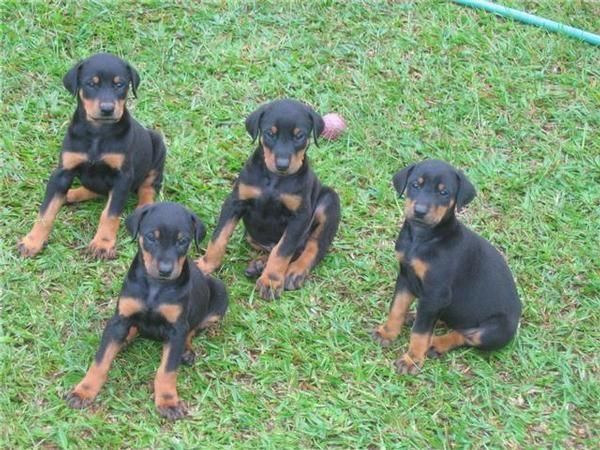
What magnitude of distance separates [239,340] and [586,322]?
2.42 m

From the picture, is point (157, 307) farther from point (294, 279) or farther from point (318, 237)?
point (318, 237)

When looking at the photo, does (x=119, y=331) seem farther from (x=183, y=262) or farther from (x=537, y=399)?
(x=537, y=399)

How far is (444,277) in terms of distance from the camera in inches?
246

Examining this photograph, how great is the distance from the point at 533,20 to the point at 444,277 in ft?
15.0

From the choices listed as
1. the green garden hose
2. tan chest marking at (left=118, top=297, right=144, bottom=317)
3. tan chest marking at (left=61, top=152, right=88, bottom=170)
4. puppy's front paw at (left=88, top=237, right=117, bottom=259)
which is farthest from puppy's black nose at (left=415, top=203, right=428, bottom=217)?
the green garden hose

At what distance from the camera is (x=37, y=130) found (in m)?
8.25

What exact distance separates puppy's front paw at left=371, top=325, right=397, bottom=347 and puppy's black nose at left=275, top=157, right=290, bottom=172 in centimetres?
123

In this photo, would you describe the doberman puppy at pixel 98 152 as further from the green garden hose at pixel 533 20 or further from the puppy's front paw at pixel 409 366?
the green garden hose at pixel 533 20

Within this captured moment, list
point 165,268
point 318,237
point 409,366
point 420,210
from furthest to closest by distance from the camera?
point 318,237 < point 409,366 < point 420,210 < point 165,268

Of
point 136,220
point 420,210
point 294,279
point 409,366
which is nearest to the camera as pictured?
point 136,220

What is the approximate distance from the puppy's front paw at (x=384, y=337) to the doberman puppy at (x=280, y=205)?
70 centimetres

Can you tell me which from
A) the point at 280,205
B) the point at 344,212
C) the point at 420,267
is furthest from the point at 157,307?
the point at 344,212

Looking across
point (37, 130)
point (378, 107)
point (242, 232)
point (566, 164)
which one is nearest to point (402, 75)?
point (378, 107)

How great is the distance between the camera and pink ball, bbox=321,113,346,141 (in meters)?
8.50
